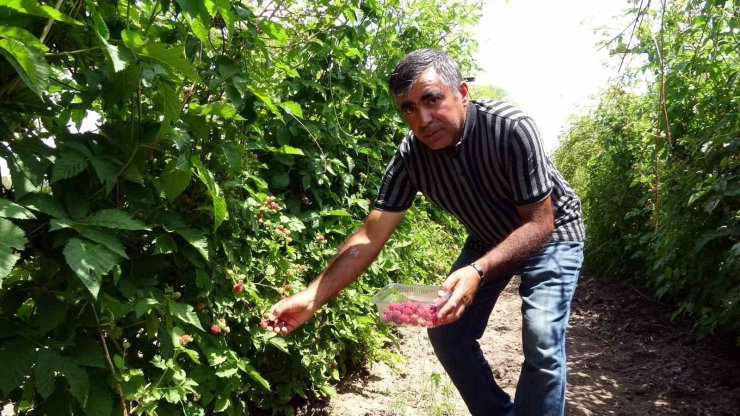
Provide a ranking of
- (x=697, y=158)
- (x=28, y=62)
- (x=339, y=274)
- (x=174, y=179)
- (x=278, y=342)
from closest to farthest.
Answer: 1. (x=28, y=62)
2. (x=174, y=179)
3. (x=339, y=274)
4. (x=278, y=342)
5. (x=697, y=158)

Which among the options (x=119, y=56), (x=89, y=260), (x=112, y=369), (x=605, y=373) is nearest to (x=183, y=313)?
(x=112, y=369)

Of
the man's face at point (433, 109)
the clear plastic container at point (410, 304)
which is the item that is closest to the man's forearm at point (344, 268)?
the clear plastic container at point (410, 304)

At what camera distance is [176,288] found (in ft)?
7.48

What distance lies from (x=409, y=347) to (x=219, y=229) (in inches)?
99.3

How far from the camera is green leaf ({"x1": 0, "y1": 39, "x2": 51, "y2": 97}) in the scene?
1275mm

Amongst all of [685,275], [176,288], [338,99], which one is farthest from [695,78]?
[176,288]

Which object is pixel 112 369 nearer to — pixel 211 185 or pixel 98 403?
pixel 98 403

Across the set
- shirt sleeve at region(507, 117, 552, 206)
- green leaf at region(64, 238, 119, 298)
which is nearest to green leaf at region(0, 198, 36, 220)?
green leaf at region(64, 238, 119, 298)

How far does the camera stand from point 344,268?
2.52m

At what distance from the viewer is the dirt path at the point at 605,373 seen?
362 cm

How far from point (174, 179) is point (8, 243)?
583 mm

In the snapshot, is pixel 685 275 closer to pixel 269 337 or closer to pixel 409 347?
pixel 409 347

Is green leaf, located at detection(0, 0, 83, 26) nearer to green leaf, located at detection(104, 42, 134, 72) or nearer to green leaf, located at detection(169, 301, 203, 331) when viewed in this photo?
green leaf, located at detection(104, 42, 134, 72)

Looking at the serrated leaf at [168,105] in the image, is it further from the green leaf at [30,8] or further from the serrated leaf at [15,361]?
the serrated leaf at [15,361]
